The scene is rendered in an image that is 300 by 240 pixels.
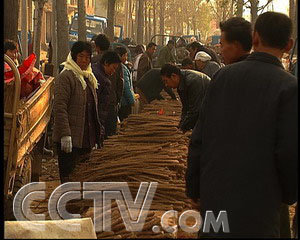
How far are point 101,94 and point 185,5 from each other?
281 ft

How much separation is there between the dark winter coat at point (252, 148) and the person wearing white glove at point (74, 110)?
397cm

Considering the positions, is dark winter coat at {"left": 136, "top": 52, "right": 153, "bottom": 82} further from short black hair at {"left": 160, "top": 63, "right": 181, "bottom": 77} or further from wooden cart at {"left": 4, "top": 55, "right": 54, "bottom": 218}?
short black hair at {"left": 160, "top": 63, "right": 181, "bottom": 77}

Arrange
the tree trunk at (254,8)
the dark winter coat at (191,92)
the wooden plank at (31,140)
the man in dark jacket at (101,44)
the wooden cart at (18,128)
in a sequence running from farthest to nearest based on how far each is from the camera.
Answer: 1. the tree trunk at (254,8)
2. the man in dark jacket at (101,44)
3. the dark winter coat at (191,92)
4. the wooden plank at (31,140)
5. the wooden cart at (18,128)

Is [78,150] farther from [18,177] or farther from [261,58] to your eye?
[261,58]

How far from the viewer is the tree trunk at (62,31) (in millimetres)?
20609

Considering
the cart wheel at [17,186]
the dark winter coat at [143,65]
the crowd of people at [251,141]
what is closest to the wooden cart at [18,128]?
the cart wheel at [17,186]

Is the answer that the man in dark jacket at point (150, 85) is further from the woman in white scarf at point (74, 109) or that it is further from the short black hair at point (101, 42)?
the woman in white scarf at point (74, 109)

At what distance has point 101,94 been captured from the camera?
961 centimetres

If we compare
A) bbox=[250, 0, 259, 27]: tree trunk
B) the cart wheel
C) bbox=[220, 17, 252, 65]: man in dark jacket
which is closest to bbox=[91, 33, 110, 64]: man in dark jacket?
the cart wheel

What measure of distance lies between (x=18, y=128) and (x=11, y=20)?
6.89 meters

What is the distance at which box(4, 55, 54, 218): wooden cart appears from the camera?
6.59 meters

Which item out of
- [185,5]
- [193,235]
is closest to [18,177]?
[193,235]

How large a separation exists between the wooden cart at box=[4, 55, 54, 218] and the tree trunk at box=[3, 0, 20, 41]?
3.74 metres

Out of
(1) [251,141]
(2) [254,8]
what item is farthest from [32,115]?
(2) [254,8]
